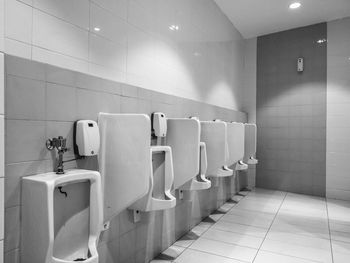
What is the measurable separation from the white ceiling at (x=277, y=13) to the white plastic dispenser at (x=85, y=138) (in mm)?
2983

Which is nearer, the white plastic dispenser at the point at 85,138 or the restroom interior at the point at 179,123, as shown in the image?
the restroom interior at the point at 179,123

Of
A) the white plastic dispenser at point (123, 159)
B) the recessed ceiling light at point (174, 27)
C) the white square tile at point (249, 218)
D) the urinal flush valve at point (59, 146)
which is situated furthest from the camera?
the white square tile at point (249, 218)

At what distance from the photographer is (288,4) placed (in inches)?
150

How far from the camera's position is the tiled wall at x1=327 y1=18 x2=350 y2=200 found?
4305 millimetres

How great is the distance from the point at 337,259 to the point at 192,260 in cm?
128

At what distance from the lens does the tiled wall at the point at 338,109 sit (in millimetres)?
4305

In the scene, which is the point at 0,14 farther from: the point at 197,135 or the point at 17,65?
the point at 197,135

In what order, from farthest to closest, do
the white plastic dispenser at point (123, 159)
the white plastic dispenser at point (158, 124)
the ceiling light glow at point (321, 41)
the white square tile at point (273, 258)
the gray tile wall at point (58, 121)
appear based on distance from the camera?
the ceiling light glow at point (321, 41) < the white square tile at point (273, 258) < the white plastic dispenser at point (158, 124) < the white plastic dispenser at point (123, 159) < the gray tile wall at point (58, 121)

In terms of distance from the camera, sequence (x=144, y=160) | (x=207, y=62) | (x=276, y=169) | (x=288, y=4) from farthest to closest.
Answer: (x=276, y=169) < (x=288, y=4) < (x=207, y=62) < (x=144, y=160)

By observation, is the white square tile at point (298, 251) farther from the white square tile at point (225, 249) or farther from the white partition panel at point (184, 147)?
the white partition panel at point (184, 147)

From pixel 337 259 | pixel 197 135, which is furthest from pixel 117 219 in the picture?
pixel 337 259

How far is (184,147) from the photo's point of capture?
7.73 ft

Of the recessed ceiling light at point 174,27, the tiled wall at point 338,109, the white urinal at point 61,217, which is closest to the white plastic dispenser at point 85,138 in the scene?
the white urinal at point 61,217

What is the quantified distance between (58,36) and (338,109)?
438 cm
